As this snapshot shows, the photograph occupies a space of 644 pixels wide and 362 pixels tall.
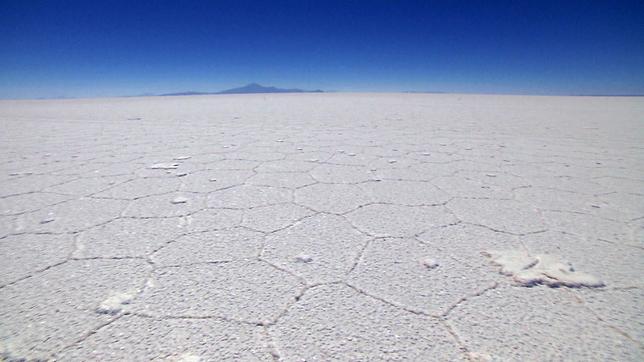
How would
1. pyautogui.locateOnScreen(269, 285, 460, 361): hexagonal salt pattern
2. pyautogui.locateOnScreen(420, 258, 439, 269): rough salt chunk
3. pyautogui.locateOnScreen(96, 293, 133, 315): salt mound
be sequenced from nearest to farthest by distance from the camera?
pyautogui.locateOnScreen(269, 285, 460, 361): hexagonal salt pattern
pyautogui.locateOnScreen(96, 293, 133, 315): salt mound
pyautogui.locateOnScreen(420, 258, 439, 269): rough salt chunk

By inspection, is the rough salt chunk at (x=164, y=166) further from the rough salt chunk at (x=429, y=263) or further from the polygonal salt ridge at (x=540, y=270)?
the polygonal salt ridge at (x=540, y=270)

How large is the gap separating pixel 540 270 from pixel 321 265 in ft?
2.77

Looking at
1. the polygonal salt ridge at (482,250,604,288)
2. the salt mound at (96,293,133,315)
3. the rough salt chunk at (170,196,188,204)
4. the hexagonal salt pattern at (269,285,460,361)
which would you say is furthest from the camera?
the rough salt chunk at (170,196,188,204)

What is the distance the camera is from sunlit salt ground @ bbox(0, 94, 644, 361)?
800 millimetres

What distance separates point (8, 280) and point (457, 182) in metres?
2.50

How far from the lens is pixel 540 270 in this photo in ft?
3.62

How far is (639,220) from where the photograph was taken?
5.13 feet

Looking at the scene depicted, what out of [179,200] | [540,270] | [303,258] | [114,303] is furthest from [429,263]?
[179,200]

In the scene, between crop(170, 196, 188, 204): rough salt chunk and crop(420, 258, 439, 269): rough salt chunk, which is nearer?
crop(420, 258, 439, 269): rough salt chunk

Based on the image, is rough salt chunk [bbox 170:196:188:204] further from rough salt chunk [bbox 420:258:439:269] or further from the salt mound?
rough salt chunk [bbox 420:258:439:269]

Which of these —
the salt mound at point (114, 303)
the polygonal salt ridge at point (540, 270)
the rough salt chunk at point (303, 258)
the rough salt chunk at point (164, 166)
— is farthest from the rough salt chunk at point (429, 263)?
the rough salt chunk at point (164, 166)

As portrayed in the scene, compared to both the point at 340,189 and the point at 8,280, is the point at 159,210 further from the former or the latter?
the point at 340,189

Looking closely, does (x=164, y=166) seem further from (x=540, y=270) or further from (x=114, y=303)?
(x=540, y=270)

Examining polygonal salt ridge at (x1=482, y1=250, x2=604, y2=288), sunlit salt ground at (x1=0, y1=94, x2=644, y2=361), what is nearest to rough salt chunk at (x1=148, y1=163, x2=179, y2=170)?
sunlit salt ground at (x1=0, y1=94, x2=644, y2=361)
